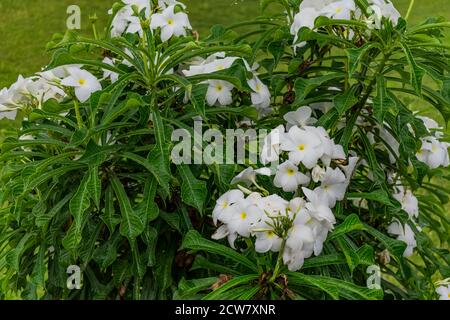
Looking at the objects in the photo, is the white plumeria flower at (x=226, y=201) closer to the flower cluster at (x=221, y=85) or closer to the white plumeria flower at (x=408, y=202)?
the flower cluster at (x=221, y=85)

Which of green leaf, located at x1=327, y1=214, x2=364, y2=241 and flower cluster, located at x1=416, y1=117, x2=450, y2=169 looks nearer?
green leaf, located at x1=327, y1=214, x2=364, y2=241

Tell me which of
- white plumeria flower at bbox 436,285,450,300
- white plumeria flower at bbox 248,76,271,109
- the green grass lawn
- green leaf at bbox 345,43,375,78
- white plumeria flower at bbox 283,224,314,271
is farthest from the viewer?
the green grass lawn

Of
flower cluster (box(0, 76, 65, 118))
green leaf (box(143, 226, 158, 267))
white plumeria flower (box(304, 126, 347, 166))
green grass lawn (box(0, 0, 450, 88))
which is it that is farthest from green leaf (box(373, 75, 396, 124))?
green grass lawn (box(0, 0, 450, 88))

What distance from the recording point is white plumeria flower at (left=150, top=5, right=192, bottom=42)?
6.05ft

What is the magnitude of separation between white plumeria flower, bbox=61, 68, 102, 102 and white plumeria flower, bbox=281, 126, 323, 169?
0.47 meters

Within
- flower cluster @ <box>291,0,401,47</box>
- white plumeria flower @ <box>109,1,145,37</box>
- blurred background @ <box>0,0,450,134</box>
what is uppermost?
flower cluster @ <box>291,0,401,47</box>

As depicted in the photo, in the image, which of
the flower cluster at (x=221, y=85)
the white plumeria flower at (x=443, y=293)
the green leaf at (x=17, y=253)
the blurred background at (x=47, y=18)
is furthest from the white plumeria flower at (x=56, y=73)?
the blurred background at (x=47, y=18)

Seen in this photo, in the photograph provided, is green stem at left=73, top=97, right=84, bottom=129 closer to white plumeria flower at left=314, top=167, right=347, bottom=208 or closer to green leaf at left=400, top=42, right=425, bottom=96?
white plumeria flower at left=314, top=167, right=347, bottom=208

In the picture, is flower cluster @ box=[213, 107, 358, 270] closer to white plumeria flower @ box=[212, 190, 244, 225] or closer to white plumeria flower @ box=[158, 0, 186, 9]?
white plumeria flower @ box=[212, 190, 244, 225]

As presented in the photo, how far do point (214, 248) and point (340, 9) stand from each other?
2.05 ft

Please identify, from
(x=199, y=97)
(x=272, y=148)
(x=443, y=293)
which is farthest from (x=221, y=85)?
(x=443, y=293)

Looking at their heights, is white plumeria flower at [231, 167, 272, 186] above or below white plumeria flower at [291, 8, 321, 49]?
below

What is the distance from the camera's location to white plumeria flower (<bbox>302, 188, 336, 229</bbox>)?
61.1 inches

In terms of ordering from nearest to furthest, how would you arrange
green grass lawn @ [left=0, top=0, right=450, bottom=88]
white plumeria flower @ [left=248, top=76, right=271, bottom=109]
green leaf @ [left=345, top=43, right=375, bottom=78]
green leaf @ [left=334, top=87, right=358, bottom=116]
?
1. green leaf @ [left=345, top=43, right=375, bottom=78]
2. green leaf @ [left=334, top=87, right=358, bottom=116]
3. white plumeria flower @ [left=248, top=76, right=271, bottom=109]
4. green grass lawn @ [left=0, top=0, right=450, bottom=88]
